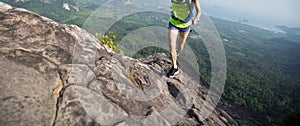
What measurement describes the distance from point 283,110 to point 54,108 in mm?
90734

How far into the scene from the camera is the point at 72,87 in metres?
3.81

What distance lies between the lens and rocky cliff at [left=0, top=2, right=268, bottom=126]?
3.29m

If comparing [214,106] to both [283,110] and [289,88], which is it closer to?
[283,110]

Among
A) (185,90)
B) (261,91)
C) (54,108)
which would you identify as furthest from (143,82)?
(261,91)

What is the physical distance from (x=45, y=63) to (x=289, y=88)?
131 meters

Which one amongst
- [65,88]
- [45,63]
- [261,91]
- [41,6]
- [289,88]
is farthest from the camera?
[41,6]

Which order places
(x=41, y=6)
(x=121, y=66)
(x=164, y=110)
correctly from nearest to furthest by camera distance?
(x=164, y=110) < (x=121, y=66) < (x=41, y=6)

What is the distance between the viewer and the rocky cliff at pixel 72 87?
3.29 metres

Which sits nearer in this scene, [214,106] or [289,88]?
[214,106]

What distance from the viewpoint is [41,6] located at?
167250 millimetres

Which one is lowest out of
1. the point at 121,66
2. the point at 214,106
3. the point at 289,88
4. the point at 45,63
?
the point at 289,88

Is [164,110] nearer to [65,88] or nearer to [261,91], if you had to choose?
[65,88]

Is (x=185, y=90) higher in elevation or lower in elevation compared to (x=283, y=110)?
higher

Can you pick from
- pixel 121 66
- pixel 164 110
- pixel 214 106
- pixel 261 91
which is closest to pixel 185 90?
pixel 214 106
